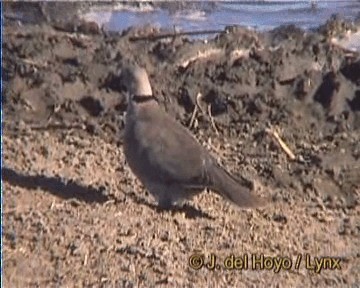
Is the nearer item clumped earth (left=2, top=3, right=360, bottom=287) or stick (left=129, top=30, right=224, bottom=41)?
clumped earth (left=2, top=3, right=360, bottom=287)

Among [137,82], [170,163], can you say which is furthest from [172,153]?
[137,82]

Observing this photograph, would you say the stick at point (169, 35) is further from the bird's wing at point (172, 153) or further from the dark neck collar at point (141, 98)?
the bird's wing at point (172, 153)

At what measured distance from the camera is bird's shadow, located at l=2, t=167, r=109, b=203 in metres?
5.05

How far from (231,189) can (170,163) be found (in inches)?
11.0

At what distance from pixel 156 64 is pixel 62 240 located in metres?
1.02

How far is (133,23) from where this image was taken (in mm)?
5398

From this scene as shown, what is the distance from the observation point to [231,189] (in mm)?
4957

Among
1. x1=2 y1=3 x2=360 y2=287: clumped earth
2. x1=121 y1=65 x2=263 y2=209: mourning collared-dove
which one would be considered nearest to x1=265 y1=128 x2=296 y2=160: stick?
x1=2 y1=3 x2=360 y2=287: clumped earth

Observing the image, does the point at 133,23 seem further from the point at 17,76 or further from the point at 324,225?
the point at 324,225

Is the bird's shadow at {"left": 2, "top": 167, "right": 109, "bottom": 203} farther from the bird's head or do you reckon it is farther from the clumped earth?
the bird's head

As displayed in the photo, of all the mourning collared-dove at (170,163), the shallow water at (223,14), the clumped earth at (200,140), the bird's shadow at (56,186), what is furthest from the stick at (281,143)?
the bird's shadow at (56,186)

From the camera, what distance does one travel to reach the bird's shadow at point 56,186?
199 inches

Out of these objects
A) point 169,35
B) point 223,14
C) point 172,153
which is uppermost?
point 223,14

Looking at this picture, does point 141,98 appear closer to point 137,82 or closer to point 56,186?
point 137,82
